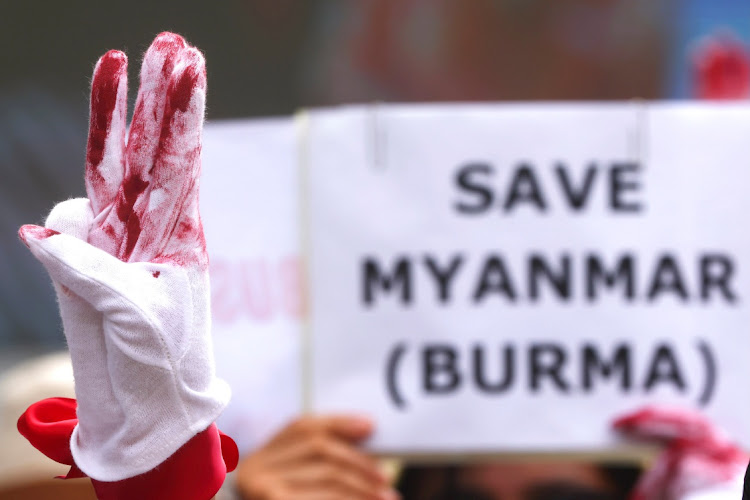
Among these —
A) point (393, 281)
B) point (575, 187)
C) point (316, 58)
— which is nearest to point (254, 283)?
point (393, 281)

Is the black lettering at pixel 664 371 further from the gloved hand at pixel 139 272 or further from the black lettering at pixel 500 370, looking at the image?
the gloved hand at pixel 139 272

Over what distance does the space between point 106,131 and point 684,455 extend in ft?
4.02

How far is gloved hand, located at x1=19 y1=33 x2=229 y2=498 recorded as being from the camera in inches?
26.3

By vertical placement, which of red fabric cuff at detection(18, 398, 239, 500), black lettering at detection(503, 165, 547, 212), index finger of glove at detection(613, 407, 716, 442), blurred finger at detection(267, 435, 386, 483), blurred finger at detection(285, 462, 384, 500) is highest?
black lettering at detection(503, 165, 547, 212)

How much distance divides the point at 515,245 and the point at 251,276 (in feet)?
1.52

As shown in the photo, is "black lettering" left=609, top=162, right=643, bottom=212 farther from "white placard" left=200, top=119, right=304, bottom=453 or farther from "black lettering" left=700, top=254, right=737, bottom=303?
"white placard" left=200, top=119, right=304, bottom=453

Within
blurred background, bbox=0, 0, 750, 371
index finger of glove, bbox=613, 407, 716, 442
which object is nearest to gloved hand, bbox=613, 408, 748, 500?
index finger of glove, bbox=613, 407, 716, 442

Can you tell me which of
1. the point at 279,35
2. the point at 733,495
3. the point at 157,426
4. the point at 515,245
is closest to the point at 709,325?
the point at 515,245

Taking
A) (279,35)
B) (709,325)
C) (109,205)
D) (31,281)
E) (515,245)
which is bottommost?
(31,281)

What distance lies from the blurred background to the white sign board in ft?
5.19

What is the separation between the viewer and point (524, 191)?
1779mm

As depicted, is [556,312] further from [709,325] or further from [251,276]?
[251,276]

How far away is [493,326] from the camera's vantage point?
176 cm

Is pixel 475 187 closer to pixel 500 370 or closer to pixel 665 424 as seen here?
pixel 500 370
